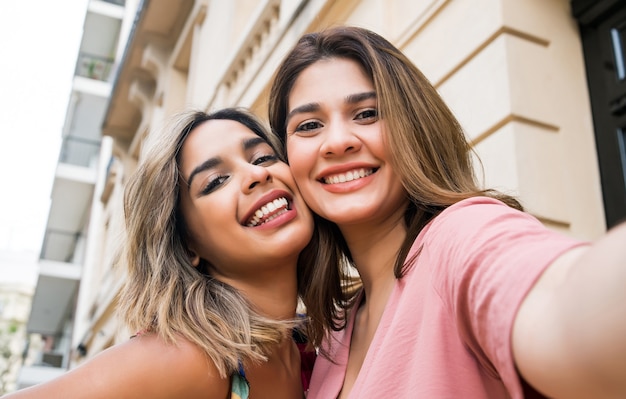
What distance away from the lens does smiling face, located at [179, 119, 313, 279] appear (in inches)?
79.5

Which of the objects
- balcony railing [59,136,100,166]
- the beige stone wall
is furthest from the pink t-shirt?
balcony railing [59,136,100,166]

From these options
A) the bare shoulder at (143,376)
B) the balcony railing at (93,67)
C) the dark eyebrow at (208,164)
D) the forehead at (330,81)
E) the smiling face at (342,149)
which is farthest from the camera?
the balcony railing at (93,67)

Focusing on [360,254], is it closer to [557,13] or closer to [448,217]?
[448,217]

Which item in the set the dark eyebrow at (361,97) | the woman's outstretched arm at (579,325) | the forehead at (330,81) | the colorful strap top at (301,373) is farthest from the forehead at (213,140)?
the woman's outstretched arm at (579,325)

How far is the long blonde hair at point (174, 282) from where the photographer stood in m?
1.75

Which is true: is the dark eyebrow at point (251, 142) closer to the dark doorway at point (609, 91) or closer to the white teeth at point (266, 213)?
the white teeth at point (266, 213)

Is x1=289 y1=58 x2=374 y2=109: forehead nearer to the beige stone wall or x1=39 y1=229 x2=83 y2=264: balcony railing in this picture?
the beige stone wall

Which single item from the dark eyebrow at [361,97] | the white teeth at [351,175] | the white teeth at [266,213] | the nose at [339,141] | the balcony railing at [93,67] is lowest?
the white teeth at [266,213]

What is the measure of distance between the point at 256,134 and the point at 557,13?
1.93 m

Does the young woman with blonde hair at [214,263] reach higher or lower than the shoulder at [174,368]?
higher

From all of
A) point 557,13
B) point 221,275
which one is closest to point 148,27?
point 557,13

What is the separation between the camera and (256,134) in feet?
7.64

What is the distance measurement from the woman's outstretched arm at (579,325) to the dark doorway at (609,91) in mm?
2263

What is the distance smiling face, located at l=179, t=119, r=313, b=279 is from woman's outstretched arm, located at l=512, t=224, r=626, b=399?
124cm
